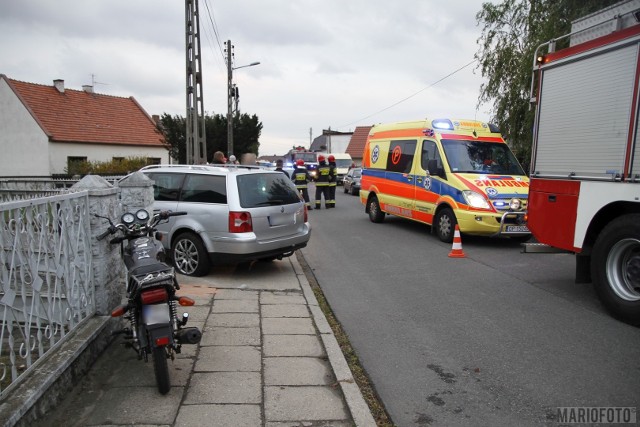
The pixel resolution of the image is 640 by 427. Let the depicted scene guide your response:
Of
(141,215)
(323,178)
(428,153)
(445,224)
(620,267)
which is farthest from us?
(323,178)

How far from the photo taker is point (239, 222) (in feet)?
22.2

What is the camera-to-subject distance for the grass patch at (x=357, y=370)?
3436 mm

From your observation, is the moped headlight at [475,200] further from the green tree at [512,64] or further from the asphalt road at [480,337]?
the green tree at [512,64]

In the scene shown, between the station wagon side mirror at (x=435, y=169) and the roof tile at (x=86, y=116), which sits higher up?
the roof tile at (x=86, y=116)

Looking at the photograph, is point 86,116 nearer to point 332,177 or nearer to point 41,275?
point 332,177

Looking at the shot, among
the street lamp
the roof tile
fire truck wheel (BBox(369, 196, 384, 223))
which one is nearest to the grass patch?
fire truck wheel (BBox(369, 196, 384, 223))

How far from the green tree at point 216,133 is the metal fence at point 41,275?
2276cm

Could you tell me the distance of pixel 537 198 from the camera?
256 inches

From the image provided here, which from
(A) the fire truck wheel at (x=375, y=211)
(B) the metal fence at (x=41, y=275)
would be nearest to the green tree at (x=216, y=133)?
(A) the fire truck wheel at (x=375, y=211)

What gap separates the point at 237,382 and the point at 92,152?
1210 inches

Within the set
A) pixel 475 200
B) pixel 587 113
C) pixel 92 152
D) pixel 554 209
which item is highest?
pixel 587 113

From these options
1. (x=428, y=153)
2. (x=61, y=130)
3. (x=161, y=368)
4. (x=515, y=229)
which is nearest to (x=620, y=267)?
(x=515, y=229)

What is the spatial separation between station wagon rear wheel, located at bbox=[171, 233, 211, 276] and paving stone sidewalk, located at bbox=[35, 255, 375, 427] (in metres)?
1.51

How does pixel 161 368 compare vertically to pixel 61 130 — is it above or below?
below
